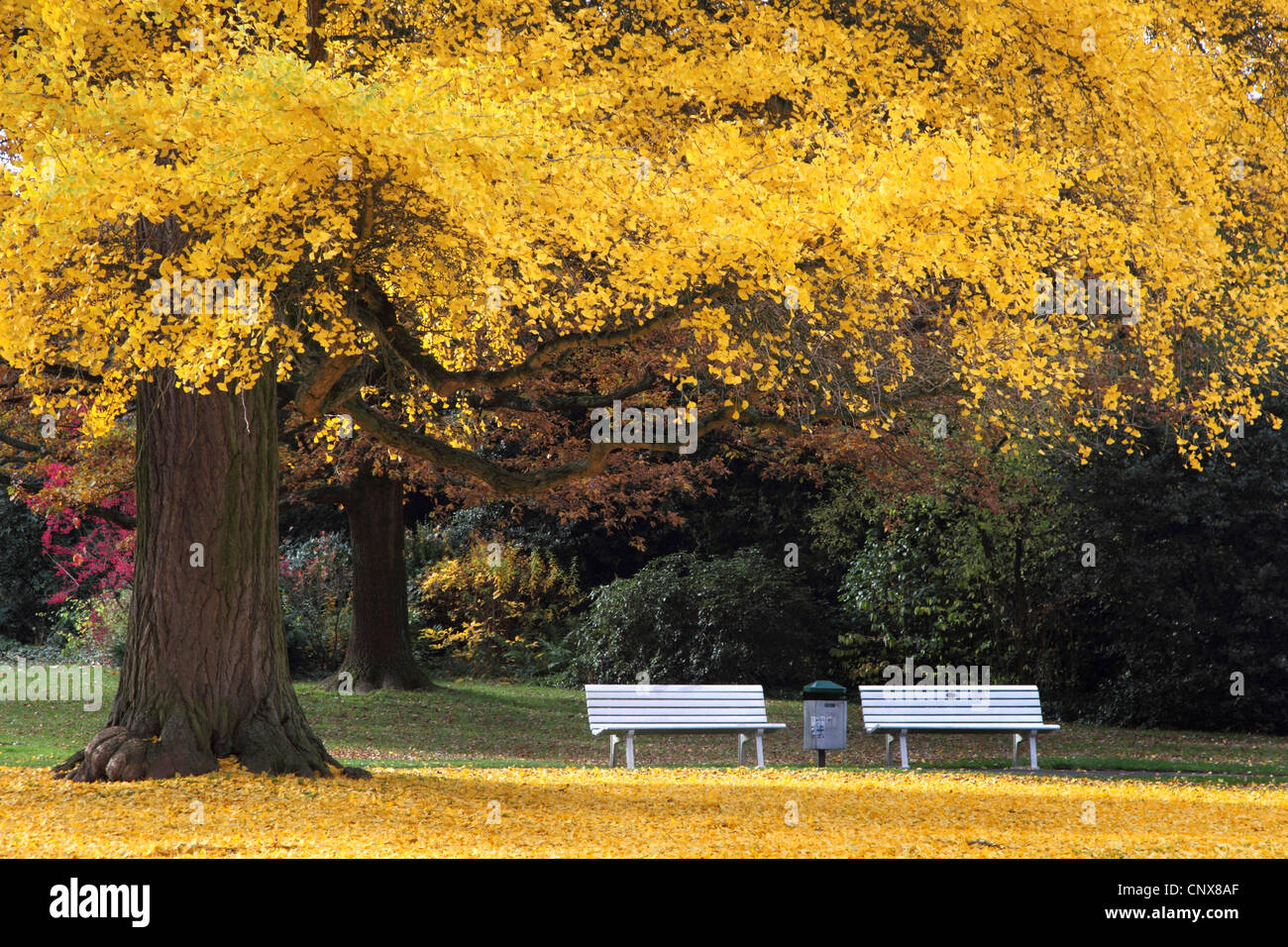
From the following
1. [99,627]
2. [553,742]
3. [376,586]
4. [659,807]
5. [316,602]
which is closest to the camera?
[659,807]

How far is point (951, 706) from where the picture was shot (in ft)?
36.1

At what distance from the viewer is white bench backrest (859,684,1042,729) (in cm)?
1089

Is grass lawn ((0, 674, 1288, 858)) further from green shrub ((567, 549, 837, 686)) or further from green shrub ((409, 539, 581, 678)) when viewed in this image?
green shrub ((409, 539, 581, 678))

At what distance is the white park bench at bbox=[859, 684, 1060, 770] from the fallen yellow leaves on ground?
4.27ft

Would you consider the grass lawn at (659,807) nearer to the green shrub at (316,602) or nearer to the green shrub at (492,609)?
the green shrub at (316,602)

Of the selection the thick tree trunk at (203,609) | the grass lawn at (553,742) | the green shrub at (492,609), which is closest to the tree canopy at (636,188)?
the thick tree trunk at (203,609)

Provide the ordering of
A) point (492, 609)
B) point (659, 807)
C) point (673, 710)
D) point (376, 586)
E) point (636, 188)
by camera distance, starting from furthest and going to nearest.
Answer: point (492, 609), point (376, 586), point (673, 710), point (659, 807), point (636, 188)

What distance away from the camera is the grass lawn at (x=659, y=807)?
6172 millimetres

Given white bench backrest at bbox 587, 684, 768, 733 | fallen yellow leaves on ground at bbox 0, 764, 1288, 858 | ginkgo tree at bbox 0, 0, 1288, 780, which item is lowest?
fallen yellow leaves on ground at bbox 0, 764, 1288, 858

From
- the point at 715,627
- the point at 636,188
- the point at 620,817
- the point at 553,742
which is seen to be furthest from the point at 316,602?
the point at 636,188

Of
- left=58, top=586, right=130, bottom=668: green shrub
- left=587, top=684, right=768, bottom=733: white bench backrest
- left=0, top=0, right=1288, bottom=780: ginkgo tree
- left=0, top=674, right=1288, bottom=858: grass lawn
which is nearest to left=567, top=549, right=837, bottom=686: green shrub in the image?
left=0, top=674, right=1288, bottom=858: grass lawn

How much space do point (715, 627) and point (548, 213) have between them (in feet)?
38.9

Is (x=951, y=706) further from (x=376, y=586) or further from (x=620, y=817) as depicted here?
(x=376, y=586)

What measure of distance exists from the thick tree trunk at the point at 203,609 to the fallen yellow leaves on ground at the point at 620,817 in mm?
319
